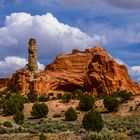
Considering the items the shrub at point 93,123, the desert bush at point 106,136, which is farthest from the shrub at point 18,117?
the desert bush at point 106,136

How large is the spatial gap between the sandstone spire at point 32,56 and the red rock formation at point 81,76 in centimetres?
182

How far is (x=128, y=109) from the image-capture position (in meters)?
78.9

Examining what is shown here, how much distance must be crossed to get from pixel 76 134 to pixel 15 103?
99.0 feet

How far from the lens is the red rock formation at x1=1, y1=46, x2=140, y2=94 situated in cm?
10012

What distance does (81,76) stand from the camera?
10519 centimetres

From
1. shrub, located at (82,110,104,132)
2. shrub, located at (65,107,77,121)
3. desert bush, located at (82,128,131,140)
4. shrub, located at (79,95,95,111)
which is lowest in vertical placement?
desert bush, located at (82,128,131,140)

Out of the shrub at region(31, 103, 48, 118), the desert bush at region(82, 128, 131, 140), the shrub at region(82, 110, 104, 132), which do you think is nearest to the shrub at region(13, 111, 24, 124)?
the shrub at region(31, 103, 48, 118)

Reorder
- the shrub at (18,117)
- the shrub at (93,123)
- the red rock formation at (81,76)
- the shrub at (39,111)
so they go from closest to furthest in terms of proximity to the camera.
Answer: the shrub at (93,123) < the shrub at (18,117) < the shrub at (39,111) < the red rock formation at (81,76)

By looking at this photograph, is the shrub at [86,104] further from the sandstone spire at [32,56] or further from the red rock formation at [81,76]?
the sandstone spire at [32,56]

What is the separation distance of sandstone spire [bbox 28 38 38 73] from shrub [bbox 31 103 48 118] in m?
27.4

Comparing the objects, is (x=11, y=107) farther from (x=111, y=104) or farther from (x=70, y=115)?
(x=111, y=104)

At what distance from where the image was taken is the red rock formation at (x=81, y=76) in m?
100

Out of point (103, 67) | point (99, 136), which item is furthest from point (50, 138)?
point (103, 67)

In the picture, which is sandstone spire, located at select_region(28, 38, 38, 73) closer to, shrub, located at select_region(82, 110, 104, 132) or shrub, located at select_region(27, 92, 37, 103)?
shrub, located at select_region(27, 92, 37, 103)
